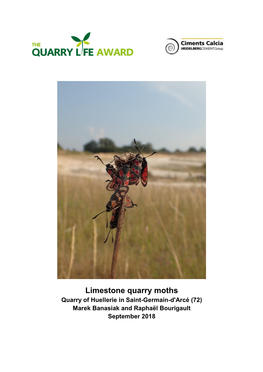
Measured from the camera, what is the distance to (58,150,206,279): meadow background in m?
3.65

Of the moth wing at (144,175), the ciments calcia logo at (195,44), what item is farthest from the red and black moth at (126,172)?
the ciments calcia logo at (195,44)

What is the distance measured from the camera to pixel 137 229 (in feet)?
14.1

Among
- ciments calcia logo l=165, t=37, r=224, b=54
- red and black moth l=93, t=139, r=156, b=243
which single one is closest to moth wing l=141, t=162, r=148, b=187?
red and black moth l=93, t=139, r=156, b=243

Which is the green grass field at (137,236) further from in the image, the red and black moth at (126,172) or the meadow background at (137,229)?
the red and black moth at (126,172)

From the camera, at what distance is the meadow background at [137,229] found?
365 cm

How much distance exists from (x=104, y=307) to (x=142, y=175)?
1.59m

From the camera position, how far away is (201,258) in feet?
12.5

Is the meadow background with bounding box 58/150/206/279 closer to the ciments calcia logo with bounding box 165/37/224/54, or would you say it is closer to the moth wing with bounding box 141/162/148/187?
the ciments calcia logo with bounding box 165/37/224/54

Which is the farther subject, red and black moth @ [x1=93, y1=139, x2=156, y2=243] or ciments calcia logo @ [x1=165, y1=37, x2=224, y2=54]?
ciments calcia logo @ [x1=165, y1=37, x2=224, y2=54]

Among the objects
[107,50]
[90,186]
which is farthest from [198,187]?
[107,50]

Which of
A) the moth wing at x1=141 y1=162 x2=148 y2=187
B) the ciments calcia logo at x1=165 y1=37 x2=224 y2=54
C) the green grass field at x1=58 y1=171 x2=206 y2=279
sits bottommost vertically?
the green grass field at x1=58 y1=171 x2=206 y2=279

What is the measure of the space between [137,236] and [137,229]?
0.13m

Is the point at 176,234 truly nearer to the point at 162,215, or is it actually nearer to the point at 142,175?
the point at 162,215

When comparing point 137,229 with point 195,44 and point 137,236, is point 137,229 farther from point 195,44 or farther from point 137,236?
point 195,44
